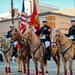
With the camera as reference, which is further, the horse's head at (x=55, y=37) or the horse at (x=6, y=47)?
the horse at (x=6, y=47)

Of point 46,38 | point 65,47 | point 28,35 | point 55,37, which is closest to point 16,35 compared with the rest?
point 28,35

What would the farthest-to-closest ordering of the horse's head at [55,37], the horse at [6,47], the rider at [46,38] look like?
the horse at [6,47], the rider at [46,38], the horse's head at [55,37]

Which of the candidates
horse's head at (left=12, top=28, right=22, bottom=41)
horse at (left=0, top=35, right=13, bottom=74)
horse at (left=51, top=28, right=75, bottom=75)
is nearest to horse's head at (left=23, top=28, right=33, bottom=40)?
horse's head at (left=12, top=28, right=22, bottom=41)

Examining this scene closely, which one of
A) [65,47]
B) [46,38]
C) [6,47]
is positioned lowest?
[6,47]

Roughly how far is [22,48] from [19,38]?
0.58 metres

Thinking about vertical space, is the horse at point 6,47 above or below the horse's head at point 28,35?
below

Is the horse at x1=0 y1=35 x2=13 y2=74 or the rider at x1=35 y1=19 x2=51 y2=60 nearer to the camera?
the rider at x1=35 y1=19 x2=51 y2=60

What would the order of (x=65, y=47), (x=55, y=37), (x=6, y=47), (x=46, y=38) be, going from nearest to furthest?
(x=55, y=37)
(x=65, y=47)
(x=46, y=38)
(x=6, y=47)

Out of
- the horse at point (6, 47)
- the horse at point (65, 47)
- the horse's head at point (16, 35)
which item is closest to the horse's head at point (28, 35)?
the horse's head at point (16, 35)

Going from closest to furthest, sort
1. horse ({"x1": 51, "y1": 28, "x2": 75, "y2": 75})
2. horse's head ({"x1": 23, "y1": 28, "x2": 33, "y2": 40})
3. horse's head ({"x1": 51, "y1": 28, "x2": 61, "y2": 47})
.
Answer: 1. horse's head ({"x1": 51, "y1": 28, "x2": 61, "y2": 47})
2. horse ({"x1": 51, "y1": 28, "x2": 75, "y2": 75})
3. horse's head ({"x1": 23, "y1": 28, "x2": 33, "y2": 40})

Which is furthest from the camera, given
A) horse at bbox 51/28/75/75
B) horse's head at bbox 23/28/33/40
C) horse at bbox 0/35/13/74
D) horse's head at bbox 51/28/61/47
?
horse at bbox 0/35/13/74

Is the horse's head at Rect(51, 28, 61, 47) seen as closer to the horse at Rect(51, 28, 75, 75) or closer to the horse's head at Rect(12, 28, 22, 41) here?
the horse at Rect(51, 28, 75, 75)

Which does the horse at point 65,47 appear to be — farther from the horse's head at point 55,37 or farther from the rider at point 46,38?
the rider at point 46,38

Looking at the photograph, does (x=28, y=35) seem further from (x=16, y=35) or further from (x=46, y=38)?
(x=46, y=38)
